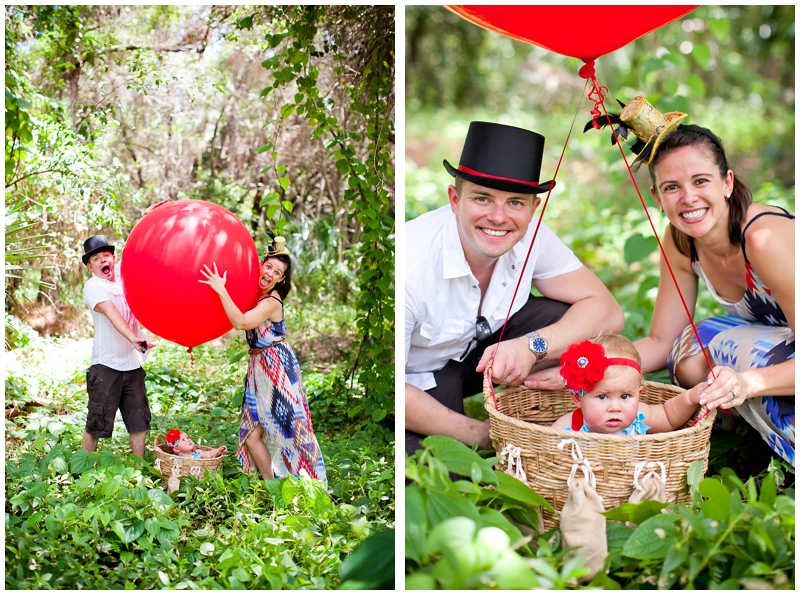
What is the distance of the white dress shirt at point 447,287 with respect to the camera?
2.73m

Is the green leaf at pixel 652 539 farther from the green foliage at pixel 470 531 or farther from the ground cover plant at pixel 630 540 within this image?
the green foliage at pixel 470 531

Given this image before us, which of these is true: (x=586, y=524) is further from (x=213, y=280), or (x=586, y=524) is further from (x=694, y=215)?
(x=213, y=280)

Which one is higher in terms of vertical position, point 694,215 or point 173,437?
point 694,215

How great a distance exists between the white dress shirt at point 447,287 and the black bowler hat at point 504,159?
319mm

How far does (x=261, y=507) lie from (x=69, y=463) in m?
0.80

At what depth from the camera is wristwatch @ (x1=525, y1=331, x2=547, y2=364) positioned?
2.80 metres

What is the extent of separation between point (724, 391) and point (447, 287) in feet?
3.32

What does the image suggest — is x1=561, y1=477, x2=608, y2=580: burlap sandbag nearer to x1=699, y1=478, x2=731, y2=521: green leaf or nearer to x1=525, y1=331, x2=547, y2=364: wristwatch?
x1=699, y1=478, x2=731, y2=521: green leaf

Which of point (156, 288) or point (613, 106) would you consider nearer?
point (156, 288)

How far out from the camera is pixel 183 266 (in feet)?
8.30

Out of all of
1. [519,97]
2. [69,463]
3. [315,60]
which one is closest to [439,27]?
[519,97]

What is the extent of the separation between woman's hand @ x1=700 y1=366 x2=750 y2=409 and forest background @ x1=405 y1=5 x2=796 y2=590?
0.23 m

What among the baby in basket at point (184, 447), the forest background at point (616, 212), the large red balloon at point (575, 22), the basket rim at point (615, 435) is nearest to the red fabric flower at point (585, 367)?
the basket rim at point (615, 435)

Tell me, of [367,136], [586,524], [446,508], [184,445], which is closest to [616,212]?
[367,136]
